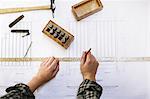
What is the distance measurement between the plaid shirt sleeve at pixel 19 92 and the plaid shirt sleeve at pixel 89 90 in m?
0.12

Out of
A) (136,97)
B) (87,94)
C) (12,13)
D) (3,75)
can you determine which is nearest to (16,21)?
(12,13)

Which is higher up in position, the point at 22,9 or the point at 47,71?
the point at 22,9

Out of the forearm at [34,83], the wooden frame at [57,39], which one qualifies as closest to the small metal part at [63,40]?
the wooden frame at [57,39]

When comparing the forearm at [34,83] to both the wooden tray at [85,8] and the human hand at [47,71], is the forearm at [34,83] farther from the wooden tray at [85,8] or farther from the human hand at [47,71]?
the wooden tray at [85,8]

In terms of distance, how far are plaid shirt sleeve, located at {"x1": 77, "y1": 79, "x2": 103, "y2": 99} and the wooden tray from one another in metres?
0.18

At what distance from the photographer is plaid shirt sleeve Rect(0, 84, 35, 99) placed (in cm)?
76

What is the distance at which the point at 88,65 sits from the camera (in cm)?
87

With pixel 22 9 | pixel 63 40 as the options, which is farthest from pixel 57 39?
pixel 22 9

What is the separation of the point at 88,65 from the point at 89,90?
0.09 meters

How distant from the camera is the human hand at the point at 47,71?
87cm

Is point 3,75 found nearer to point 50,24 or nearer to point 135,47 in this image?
point 50,24

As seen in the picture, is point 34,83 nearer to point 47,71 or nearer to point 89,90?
point 47,71

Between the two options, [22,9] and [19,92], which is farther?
[22,9]

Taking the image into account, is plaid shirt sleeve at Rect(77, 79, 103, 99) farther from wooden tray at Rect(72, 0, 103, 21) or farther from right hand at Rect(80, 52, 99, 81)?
wooden tray at Rect(72, 0, 103, 21)
